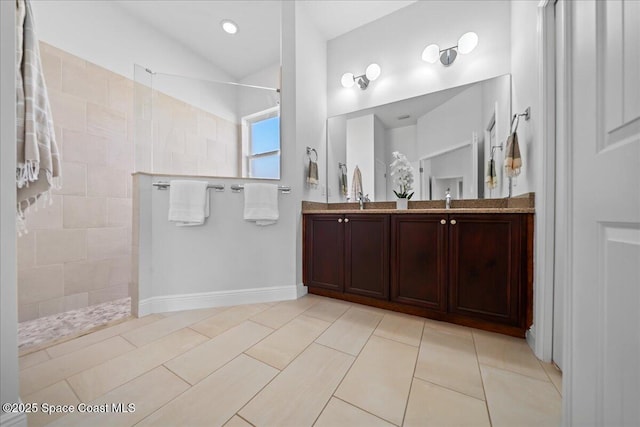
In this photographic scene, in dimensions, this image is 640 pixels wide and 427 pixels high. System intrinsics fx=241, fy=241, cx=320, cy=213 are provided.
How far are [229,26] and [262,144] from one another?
4.55 feet

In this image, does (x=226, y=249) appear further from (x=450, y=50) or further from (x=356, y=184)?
(x=450, y=50)

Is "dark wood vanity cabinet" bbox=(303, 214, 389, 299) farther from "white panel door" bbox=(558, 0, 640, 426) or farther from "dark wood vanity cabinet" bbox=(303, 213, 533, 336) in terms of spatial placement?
"white panel door" bbox=(558, 0, 640, 426)

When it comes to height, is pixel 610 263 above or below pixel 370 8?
below

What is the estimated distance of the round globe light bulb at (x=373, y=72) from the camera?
8.06 ft

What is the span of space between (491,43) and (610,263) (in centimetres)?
216

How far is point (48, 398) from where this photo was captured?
3.22ft

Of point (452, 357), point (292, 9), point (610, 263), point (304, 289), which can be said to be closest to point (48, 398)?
point (304, 289)

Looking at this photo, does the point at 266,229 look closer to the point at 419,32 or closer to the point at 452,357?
the point at 452,357

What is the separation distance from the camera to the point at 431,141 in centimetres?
217

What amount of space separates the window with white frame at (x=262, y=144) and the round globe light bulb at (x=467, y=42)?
167cm

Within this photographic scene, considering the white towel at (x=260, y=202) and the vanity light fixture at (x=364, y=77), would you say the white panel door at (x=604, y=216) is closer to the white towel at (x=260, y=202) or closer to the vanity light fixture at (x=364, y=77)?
the white towel at (x=260, y=202)

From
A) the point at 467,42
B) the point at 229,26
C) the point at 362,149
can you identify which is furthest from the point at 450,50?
the point at 229,26

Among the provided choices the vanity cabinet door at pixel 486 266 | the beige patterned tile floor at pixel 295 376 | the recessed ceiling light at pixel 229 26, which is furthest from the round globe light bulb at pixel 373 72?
the beige patterned tile floor at pixel 295 376

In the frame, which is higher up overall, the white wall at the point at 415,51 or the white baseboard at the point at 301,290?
the white wall at the point at 415,51
